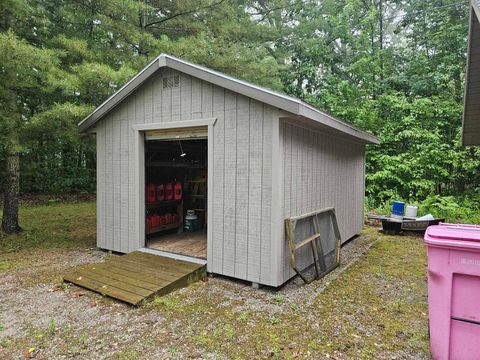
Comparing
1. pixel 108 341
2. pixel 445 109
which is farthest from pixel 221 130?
pixel 445 109

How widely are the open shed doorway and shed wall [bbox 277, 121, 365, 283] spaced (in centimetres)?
189

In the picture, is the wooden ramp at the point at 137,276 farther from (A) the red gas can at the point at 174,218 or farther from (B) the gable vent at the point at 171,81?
(B) the gable vent at the point at 171,81

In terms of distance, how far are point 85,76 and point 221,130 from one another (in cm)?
326

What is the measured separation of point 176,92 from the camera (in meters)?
4.69

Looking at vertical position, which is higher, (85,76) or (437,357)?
(85,76)

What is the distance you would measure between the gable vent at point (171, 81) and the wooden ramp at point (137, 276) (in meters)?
2.64

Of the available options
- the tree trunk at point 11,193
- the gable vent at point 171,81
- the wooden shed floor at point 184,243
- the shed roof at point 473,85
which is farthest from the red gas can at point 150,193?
the shed roof at point 473,85

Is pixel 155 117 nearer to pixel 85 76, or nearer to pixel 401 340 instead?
pixel 85 76

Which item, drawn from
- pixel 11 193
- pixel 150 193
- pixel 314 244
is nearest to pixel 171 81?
pixel 150 193

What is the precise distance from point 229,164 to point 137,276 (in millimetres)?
1915

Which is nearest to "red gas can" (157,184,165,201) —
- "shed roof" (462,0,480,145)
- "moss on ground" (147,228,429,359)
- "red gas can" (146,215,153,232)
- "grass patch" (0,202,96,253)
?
"red gas can" (146,215,153,232)

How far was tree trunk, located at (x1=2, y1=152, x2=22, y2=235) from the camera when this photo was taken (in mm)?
6289

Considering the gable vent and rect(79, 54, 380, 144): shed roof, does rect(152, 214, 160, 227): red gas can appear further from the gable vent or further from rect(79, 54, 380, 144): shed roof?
the gable vent

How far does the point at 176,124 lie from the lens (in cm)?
466
